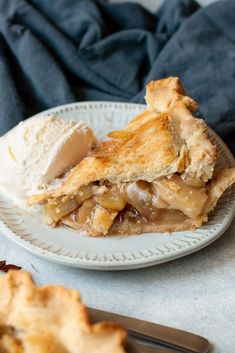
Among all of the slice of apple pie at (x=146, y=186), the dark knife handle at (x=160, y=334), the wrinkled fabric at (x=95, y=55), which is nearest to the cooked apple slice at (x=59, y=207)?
the slice of apple pie at (x=146, y=186)

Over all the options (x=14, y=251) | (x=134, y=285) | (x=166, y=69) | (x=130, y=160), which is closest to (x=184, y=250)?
(x=134, y=285)

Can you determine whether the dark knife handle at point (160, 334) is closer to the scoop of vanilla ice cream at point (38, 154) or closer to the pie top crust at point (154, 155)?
the pie top crust at point (154, 155)

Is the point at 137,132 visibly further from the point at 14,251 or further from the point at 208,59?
the point at 208,59

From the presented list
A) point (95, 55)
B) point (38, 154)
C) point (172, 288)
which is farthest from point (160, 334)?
point (95, 55)

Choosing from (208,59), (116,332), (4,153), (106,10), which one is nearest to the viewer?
(116,332)

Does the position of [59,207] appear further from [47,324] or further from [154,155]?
[47,324]

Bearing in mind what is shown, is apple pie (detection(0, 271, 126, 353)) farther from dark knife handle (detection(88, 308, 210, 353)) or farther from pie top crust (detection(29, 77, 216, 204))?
pie top crust (detection(29, 77, 216, 204))

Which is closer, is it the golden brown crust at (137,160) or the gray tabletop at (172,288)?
the gray tabletop at (172,288)
